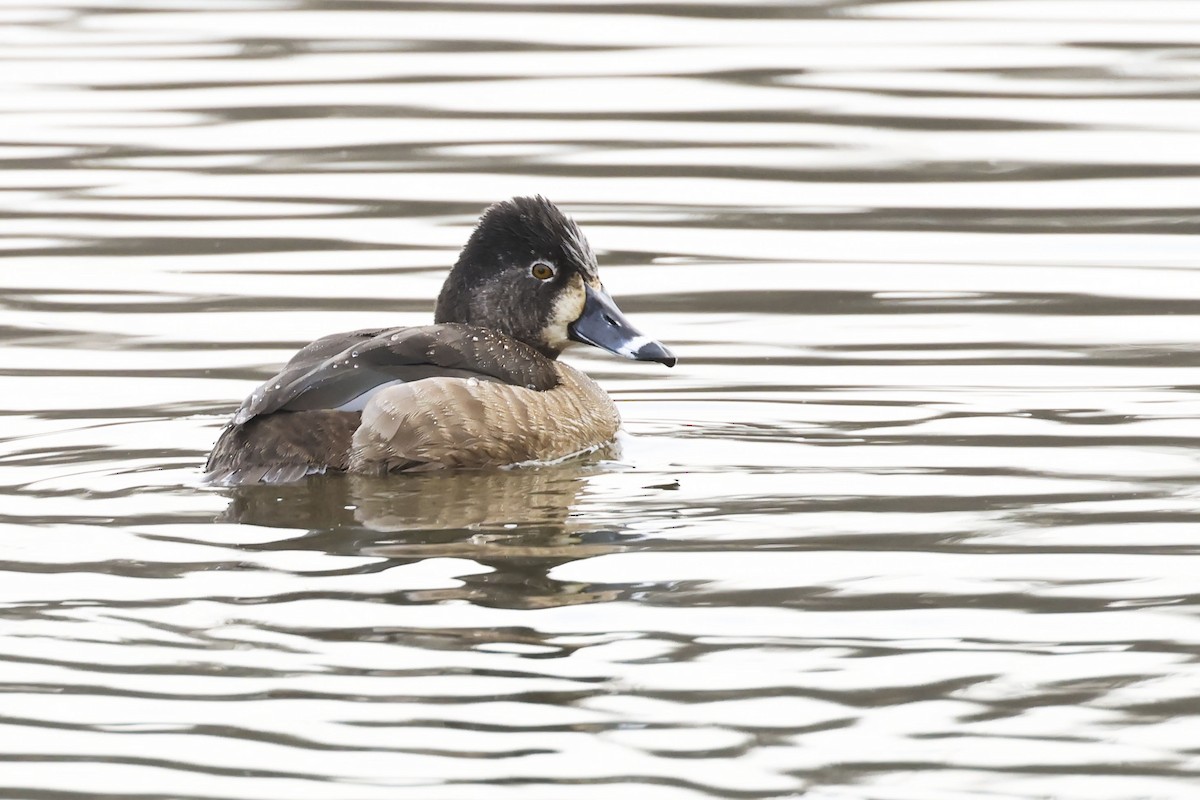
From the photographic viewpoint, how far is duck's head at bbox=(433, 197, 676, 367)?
354 inches

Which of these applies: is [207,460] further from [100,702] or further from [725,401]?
[100,702]

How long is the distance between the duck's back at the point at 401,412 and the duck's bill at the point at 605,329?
0.46 m

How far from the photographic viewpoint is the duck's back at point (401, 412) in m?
7.91

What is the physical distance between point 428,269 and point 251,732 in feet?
20.8

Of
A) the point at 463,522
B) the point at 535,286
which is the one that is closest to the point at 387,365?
the point at 463,522

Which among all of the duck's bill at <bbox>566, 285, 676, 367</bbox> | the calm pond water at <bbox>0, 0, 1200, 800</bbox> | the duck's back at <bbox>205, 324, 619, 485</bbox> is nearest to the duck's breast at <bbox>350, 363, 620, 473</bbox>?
the duck's back at <bbox>205, 324, 619, 485</bbox>

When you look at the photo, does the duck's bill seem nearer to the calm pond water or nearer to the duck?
the duck

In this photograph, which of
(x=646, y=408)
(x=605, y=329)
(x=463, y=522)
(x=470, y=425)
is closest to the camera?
(x=463, y=522)

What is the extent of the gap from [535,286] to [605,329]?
1.10 ft

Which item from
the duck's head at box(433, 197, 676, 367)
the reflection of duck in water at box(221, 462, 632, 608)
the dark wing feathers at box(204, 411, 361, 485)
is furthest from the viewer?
the duck's head at box(433, 197, 676, 367)

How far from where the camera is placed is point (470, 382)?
831 centimetres

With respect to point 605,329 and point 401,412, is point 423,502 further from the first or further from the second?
point 605,329

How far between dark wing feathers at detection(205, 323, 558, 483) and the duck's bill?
3.13 feet

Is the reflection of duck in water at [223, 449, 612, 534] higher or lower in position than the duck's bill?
lower
